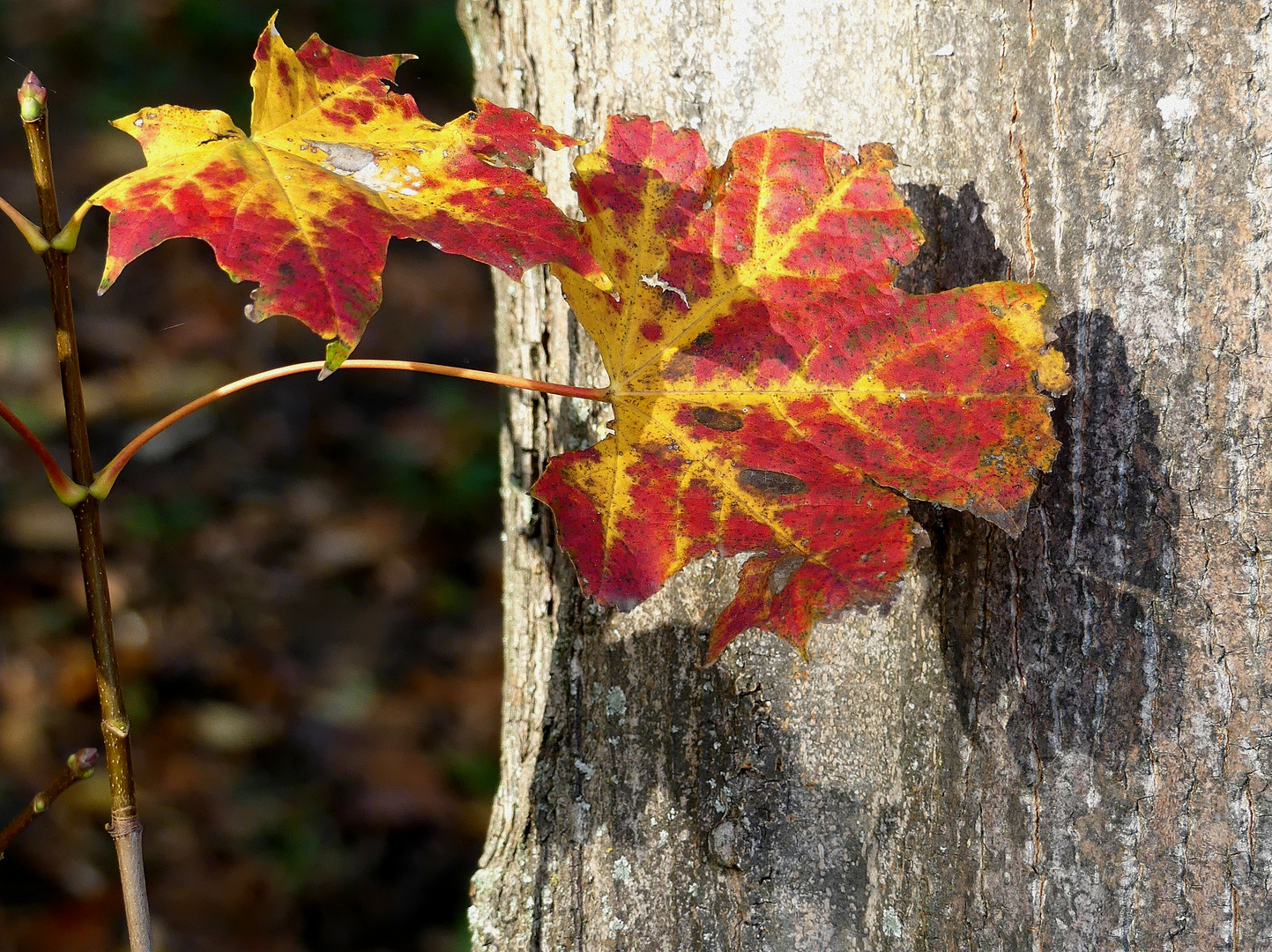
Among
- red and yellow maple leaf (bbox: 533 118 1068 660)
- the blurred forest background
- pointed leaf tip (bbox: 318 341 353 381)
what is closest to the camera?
pointed leaf tip (bbox: 318 341 353 381)

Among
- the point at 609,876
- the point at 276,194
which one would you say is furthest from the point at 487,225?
the point at 609,876

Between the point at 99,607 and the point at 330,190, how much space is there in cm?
32

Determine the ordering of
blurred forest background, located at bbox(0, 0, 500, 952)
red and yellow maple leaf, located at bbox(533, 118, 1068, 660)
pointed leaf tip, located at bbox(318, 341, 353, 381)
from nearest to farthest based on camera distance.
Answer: pointed leaf tip, located at bbox(318, 341, 353, 381), red and yellow maple leaf, located at bbox(533, 118, 1068, 660), blurred forest background, located at bbox(0, 0, 500, 952)

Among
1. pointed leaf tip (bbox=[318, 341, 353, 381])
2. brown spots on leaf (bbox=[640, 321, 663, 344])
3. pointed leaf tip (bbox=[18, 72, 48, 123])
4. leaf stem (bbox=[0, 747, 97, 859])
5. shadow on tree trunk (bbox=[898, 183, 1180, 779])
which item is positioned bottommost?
leaf stem (bbox=[0, 747, 97, 859])

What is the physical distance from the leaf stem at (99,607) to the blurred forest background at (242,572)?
1.61 m

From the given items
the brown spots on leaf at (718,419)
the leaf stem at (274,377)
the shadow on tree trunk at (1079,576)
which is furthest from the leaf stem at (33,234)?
the shadow on tree trunk at (1079,576)

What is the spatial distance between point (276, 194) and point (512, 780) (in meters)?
0.65

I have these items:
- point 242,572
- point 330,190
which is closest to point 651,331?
point 330,190

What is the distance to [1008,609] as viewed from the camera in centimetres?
73

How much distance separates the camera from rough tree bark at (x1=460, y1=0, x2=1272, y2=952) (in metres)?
0.67

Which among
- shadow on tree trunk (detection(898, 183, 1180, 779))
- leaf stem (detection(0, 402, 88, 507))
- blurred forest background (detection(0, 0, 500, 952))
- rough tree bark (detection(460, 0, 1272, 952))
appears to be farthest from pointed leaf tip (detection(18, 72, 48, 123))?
blurred forest background (detection(0, 0, 500, 952))

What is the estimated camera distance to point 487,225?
627 millimetres

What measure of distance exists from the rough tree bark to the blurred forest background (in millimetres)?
1464

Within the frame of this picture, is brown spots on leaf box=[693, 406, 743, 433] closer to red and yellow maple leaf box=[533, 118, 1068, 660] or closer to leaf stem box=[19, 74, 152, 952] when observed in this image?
red and yellow maple leaf box=[533, 118, 1068, 660]
